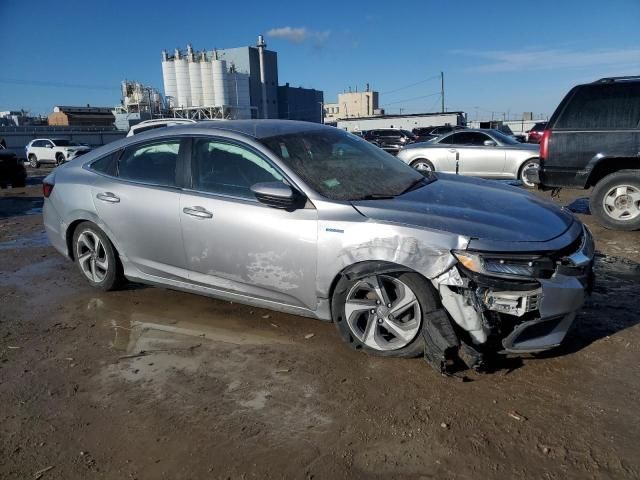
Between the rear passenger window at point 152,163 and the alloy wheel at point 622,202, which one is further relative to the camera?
the alloy wheel at point 622,202

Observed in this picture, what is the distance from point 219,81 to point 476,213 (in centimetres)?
6390

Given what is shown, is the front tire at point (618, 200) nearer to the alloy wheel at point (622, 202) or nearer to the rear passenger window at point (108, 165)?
the alloy wheel at point (622, 202)

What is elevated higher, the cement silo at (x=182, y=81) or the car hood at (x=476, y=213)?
the cement silo at (x=182, y=81)

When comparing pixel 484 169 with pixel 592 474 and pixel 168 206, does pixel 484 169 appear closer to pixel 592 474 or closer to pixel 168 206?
pixel 168 206

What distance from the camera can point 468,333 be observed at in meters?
3.05

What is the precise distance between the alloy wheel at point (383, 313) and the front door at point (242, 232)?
0.32 meters

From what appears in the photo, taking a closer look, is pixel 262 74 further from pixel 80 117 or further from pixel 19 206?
pixel 19 206

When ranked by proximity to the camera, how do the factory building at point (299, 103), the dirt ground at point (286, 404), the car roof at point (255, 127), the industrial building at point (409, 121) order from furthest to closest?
the factory building at point (299, 103), the industrial building at point (409, 121), the car roof at point (255, 127), the dirt ground at point (286, 404)

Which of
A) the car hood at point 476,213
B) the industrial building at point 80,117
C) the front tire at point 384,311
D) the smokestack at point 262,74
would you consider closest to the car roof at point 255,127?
the car hood at point 476,213

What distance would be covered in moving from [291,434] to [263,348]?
42.3 inches

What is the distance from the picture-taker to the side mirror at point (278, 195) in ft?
11.3

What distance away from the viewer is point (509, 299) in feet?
9.72

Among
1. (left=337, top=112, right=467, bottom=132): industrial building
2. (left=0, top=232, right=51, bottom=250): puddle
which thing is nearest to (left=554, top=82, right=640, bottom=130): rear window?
(left=0, top=232, right=51, bottom=250): puddle

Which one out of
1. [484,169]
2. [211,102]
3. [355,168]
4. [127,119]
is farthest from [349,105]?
[355,168]
